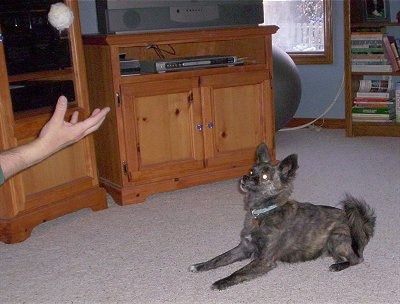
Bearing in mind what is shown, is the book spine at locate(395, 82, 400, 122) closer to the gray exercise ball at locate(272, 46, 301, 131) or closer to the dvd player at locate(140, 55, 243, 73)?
the gray exercise ball at locate(272, 46, 301, 131)

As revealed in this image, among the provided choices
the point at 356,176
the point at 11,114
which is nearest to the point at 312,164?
the point at 356,176

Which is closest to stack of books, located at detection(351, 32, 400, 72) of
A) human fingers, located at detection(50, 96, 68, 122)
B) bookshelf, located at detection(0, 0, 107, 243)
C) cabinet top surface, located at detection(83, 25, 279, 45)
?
cabinet top surface, located at detection(83, 25, 279, 45)

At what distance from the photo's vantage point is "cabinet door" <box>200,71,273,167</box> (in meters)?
3.62

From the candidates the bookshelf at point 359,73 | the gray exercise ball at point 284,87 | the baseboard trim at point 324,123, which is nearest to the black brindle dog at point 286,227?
the gray exercise ball at point 284,87

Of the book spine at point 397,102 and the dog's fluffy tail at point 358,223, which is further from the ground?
the book spine at point 397,102

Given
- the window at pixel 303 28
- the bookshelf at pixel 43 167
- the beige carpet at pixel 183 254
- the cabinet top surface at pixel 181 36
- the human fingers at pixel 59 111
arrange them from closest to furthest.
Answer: the human fingers at pixel 59 111 < the beige carpet at pixel 183 254 < the bookshelf at pixel 43 167 < the cabinet top surface at pixel 181 36 < the window at pixel 303 28

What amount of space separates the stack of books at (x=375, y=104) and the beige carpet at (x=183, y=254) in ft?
2.66

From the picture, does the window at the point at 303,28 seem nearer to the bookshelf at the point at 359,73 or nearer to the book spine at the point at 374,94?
the bookshelf at the point at 359,73

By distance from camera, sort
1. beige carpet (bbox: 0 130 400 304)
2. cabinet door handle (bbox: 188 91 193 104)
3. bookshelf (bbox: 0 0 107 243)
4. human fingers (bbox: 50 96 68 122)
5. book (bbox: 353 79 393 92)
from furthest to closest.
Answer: book (bbox: 353 79 393 92) < cabinet door handle (bbox: 188 91 193 104) < bookshelf (bbox: 0 0 107 243) < beige carpet (bbox: 0 130 400 304) < human fingers (bbox: 50 96 68 122)

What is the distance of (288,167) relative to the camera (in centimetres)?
240

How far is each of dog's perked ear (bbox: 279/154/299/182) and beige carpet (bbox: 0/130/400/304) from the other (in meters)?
0.37

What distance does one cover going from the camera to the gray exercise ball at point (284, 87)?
4379mm

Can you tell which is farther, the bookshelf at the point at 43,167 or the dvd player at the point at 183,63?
the dvd player at the point at 183,63

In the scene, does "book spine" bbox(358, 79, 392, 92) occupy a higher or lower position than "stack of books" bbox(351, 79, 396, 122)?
higher
